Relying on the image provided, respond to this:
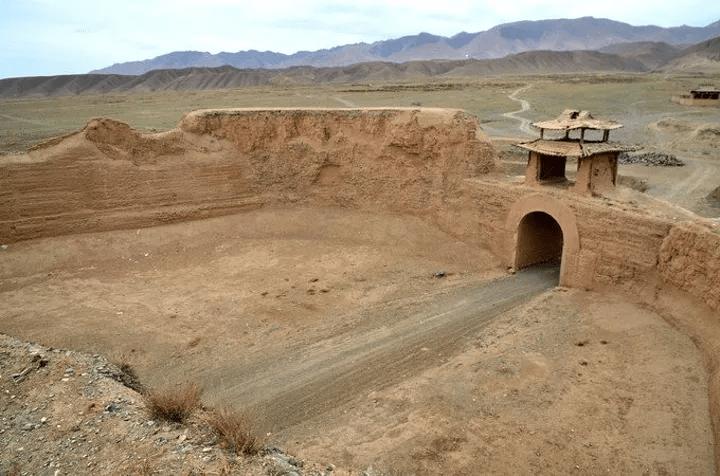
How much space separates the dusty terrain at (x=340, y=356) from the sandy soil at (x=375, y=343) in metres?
0.05

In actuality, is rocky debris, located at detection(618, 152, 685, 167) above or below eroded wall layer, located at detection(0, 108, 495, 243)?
below

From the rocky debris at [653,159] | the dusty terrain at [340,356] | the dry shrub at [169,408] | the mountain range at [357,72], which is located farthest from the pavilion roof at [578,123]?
the mountain range at [357,72]

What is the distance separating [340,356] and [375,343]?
3.29ft

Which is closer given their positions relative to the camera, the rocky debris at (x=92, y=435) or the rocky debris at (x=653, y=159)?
the rocky debris at (x=92, y=435)

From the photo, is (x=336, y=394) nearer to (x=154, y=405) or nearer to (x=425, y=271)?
(x=154, y=405)

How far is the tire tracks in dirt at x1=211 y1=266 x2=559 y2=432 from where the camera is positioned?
10.5 meters

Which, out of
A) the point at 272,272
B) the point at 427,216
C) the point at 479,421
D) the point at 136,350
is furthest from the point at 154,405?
the point at 427,216

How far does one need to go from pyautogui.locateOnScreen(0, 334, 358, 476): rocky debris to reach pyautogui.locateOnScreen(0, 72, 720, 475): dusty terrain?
32 mm

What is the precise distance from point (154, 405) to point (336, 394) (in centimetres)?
384

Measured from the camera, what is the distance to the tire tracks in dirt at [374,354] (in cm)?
1046

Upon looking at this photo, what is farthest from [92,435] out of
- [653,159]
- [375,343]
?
[653,159]

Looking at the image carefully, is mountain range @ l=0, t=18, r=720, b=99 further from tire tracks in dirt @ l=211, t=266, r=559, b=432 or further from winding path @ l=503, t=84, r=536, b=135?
tire tracks in dirt @ l=211, t=266, r=559, b=432

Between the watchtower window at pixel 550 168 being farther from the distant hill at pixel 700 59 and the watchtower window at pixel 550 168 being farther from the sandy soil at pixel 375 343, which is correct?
the distant hill at pixel 700 59

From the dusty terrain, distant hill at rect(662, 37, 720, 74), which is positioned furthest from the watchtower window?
distant hill at rect(662, 37, 720, 74)
